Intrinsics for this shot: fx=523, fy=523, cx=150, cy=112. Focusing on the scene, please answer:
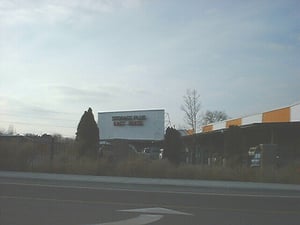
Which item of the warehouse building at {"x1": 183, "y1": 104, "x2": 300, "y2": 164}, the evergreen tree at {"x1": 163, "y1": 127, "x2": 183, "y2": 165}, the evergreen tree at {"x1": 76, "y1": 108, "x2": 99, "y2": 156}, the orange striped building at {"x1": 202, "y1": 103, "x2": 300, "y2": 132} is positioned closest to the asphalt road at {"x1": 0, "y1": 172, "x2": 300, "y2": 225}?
the evergreen tree at {"x1": 76, "y1": 108, "x2": 99, "y2": 156}

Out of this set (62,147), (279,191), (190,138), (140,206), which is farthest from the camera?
(190,138)

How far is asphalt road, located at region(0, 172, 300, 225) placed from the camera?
35.7 feet

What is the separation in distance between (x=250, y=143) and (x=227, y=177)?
32520 mm

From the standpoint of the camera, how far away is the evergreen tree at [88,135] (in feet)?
95.7

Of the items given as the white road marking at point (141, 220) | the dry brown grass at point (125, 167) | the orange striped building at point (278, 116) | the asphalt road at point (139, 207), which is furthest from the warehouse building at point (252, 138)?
the white road marking at point (141, 220)

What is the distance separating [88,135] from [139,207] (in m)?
18.0

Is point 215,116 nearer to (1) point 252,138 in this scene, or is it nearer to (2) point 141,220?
(1) point 252,138

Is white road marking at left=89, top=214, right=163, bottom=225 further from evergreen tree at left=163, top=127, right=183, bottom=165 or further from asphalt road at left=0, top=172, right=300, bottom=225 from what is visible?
evergreen tree at left=163, top=127, right=183, bottom=165

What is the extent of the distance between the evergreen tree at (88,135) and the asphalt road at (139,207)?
31.8 ft

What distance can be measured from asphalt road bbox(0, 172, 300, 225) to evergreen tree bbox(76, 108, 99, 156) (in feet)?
31.8

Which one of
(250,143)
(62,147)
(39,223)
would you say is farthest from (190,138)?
(39,223)

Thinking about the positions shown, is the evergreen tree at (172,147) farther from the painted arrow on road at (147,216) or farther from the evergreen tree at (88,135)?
the painted arrow on road at (147,216)

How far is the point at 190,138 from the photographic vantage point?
62.8 m

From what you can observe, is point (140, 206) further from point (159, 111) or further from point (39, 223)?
point (159, 111)
